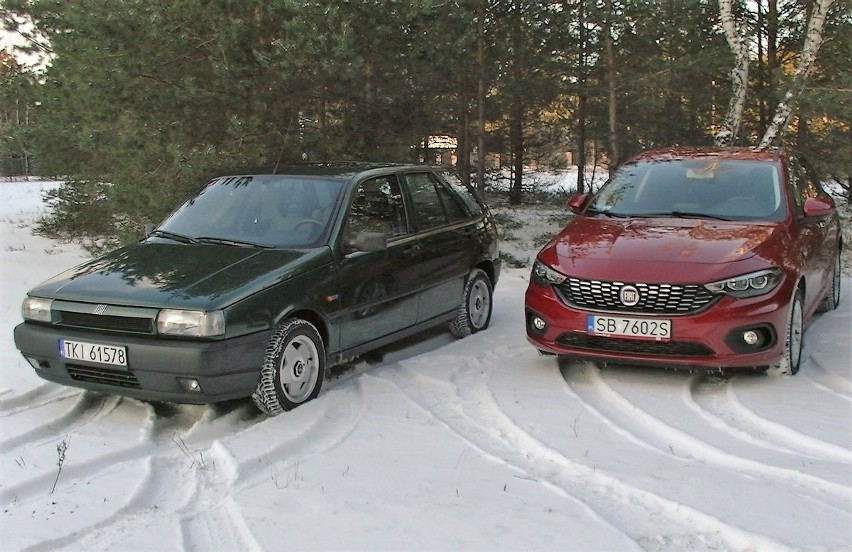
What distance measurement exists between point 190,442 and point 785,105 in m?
10.7

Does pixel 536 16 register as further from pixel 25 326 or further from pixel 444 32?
pixel 25 326

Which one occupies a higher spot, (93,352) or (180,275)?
(180,275)

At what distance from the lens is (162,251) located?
5480 millimetres

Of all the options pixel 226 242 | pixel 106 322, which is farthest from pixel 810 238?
pixel 106 322

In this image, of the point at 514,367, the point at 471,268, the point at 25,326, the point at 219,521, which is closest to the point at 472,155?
the point at 471,268

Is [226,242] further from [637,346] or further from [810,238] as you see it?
[810,238]

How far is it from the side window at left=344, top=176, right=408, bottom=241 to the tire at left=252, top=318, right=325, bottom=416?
0.88 metres

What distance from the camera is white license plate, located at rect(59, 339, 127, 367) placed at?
14.8 feet

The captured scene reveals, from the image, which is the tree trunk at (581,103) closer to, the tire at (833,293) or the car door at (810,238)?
the tire at (833,293)

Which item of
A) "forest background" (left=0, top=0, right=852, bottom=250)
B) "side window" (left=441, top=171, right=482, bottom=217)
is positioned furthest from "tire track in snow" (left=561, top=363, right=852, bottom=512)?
"forest background" (left=0, top=0, right=852, bottom=250)

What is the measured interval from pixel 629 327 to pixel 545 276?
0.78m

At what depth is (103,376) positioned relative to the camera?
4.63 meters

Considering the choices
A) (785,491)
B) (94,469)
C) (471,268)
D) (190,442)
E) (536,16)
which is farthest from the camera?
(536,16)

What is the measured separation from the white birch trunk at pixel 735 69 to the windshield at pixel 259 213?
28.5 feet
